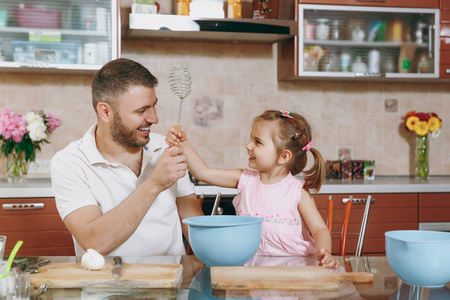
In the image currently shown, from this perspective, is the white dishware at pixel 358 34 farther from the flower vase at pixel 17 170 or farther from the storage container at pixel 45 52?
the flower vase at pixel 17 170

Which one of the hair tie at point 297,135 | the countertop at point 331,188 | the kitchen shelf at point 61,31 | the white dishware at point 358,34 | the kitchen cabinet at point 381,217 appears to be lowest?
the kitchen cabinet at point 381,217

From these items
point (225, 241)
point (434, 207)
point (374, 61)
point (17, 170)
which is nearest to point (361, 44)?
point (374, 61)

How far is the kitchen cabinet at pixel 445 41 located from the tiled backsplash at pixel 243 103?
363 millimetres

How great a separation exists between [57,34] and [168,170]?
1.79 m

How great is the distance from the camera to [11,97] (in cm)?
325

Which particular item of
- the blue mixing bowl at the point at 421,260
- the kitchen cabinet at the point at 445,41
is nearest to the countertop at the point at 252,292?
the blue mixing bowl at the point at 421,260

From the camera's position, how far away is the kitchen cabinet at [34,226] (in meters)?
2.71

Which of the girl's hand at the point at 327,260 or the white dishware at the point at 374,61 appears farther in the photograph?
the white dishware at the point at 374,61

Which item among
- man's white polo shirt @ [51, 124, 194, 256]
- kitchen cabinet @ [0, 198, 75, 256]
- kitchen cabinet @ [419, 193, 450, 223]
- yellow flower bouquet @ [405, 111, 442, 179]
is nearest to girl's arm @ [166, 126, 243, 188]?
man's white polo shirt @ [51, 124, 194, 256]

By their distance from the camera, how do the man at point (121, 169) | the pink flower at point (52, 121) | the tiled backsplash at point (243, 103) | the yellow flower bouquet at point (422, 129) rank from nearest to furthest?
the man at point (121, 169)
the pink flower at point (52, 121)
the tiled backsplash at point (243, 103)
the yellow flower bouquet at point (422, 129)

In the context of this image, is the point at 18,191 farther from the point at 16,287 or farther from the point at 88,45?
the point at 16,287

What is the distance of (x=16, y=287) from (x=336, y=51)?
2671mm

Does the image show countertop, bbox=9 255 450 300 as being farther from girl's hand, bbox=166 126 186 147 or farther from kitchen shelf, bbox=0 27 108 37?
kitchen shelf, bbox=0 27 108 37

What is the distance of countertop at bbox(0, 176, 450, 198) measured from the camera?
273 cm
